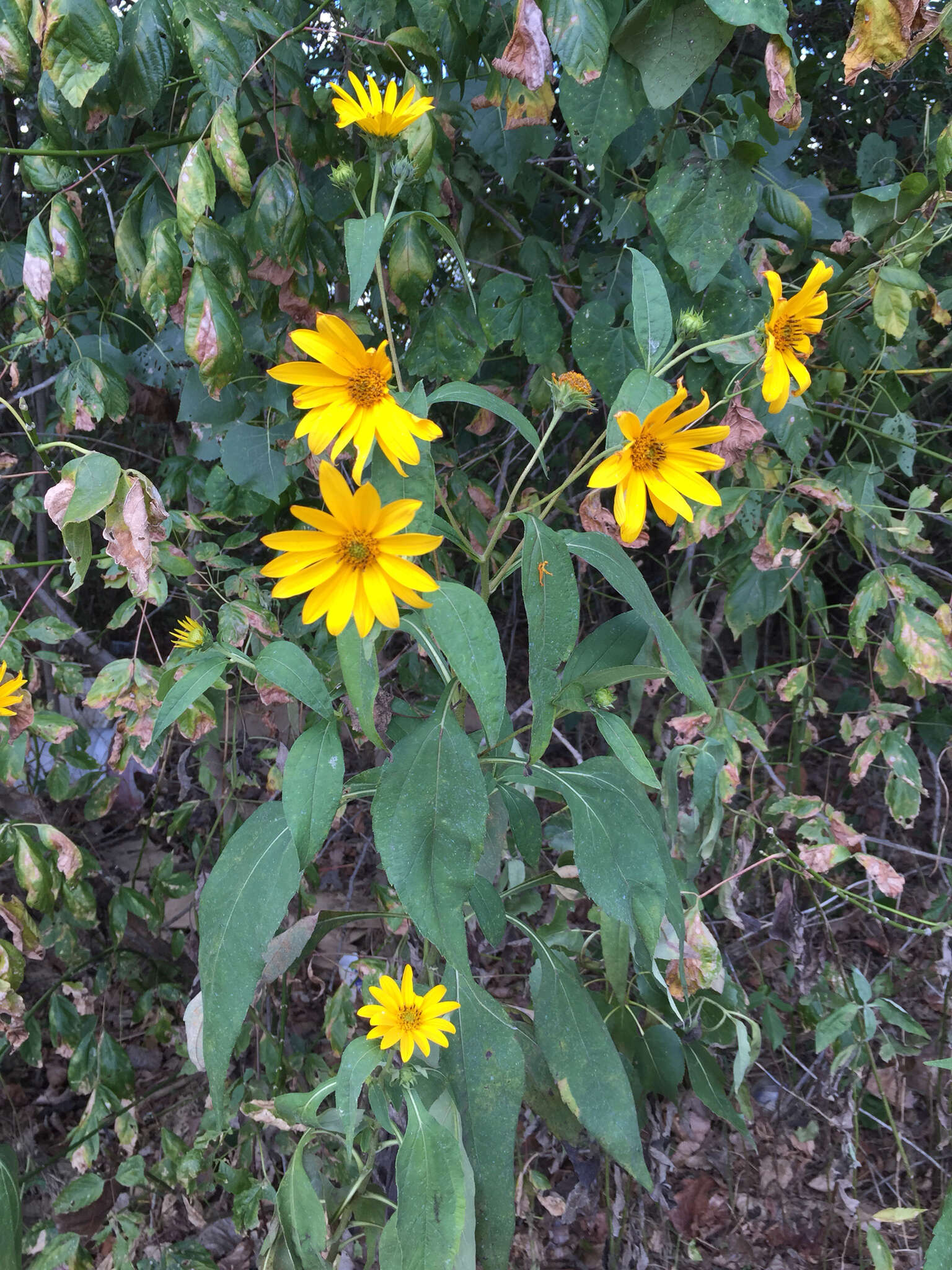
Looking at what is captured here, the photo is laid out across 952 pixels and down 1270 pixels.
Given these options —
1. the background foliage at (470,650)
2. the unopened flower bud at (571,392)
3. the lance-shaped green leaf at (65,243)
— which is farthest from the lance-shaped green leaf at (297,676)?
the lance-shaped green leaf at (65,243)

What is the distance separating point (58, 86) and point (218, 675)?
26.5 inches

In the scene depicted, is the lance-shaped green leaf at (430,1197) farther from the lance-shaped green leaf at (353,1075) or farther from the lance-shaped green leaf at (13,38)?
the lance-shaped green leaf at (13,38)

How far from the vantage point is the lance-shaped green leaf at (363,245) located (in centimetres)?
67

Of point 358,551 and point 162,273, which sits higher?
point 162,273

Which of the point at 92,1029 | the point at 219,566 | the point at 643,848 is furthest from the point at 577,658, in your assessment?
the point at 92,1029

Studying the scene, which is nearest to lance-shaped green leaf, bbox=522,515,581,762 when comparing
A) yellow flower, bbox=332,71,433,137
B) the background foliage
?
the background foliage

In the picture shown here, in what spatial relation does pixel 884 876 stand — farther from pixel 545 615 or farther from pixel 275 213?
pixel 275 213

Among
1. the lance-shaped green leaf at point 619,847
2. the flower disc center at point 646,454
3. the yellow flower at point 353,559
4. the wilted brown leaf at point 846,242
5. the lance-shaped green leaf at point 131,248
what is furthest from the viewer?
the wilted brown leaf at point 846,242

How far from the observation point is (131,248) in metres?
1.12

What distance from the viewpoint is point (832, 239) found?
1.39 metres

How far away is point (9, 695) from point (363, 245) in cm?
79

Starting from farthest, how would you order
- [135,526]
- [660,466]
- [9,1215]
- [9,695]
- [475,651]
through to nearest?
[9,1215] → [9,695] → [135,526] → [660,466] → [475,651]

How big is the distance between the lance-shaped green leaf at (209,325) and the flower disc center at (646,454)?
53cm

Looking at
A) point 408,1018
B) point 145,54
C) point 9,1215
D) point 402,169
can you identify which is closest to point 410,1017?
point 408,1018
